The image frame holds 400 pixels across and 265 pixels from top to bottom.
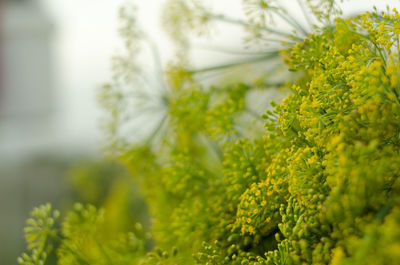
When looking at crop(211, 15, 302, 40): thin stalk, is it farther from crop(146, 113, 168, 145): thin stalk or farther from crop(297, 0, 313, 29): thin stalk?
crop(146, 113, 168, 145): thin stalk

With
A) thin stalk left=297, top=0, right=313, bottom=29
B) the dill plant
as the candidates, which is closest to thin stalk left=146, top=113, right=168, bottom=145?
the dill plant

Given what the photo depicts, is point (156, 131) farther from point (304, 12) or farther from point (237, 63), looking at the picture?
point (304, 12)

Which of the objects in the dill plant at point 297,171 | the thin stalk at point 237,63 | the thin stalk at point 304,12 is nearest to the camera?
the dill plant at point 297,171

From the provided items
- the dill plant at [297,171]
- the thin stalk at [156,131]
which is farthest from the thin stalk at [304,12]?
the thin stalk at [156,131]

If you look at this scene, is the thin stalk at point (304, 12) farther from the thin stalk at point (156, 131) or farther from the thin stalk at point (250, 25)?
the thin stalk at point (156, 131)

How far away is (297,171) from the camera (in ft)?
0.87

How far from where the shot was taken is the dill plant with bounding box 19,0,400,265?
0.74ft

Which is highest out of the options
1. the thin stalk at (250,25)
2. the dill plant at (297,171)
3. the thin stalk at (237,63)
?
the thin stalk at (250,25)

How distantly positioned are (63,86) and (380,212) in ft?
7.04

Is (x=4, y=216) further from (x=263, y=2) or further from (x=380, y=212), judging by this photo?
(x=380, y=212)

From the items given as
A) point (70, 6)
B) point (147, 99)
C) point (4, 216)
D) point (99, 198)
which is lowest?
point (4, 216)

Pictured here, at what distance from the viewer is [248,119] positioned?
19.2 inches

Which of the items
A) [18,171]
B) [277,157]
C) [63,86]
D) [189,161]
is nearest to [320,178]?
[277,157]

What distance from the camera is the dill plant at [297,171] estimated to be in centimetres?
23
